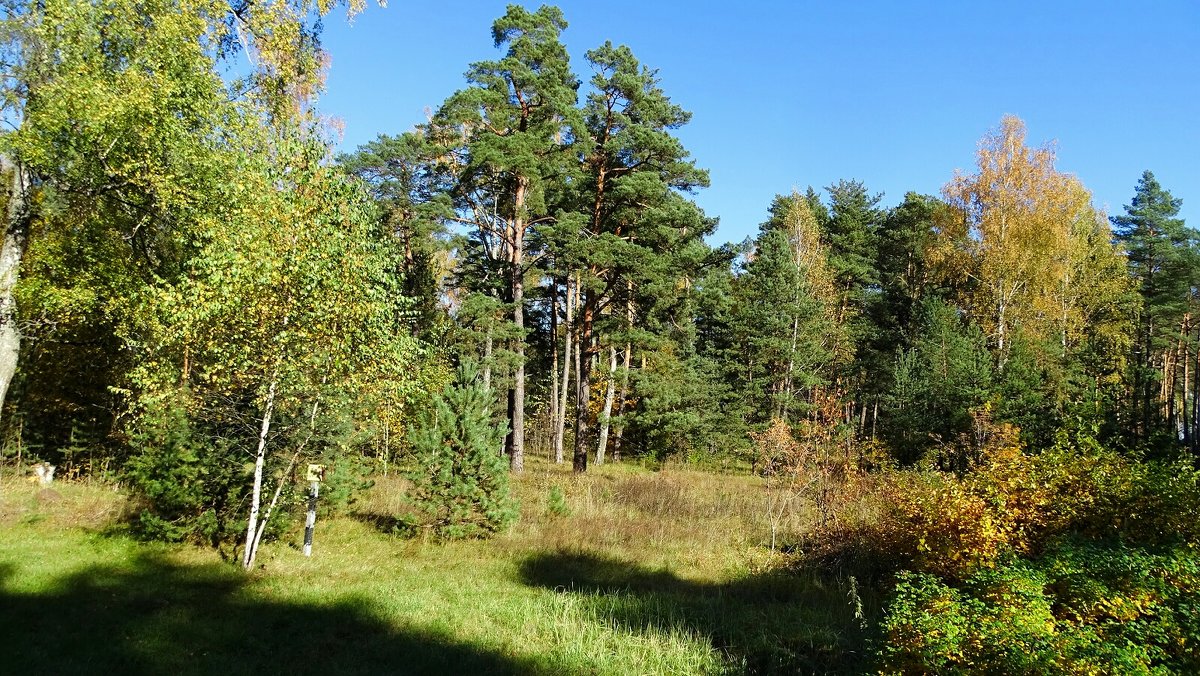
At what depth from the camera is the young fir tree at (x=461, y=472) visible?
38.7ft

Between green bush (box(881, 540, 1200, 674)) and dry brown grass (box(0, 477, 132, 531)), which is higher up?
green bush (box(881, 540, 1200, 674))

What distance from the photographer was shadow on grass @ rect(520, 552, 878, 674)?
23.7ft

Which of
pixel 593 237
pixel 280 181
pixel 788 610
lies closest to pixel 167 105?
pixel 280 181

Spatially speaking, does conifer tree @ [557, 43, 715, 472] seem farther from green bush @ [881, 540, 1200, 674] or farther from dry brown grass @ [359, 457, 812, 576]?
green bush @ [881, 540, 1200, 674]

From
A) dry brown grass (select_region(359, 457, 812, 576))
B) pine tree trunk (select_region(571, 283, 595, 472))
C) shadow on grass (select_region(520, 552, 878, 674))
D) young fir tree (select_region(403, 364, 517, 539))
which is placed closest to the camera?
shadow on grass (select_region(520, 552, 878, 674))

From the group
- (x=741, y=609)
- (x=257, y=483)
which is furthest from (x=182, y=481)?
(x=741, y=609)

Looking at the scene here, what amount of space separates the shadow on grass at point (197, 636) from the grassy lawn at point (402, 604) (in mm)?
25

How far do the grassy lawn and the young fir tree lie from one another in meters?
0.47

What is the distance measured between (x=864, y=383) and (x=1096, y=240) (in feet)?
44.6

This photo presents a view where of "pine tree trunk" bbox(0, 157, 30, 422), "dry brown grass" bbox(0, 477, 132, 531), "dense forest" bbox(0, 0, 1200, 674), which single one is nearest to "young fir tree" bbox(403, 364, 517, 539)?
"dense forest" bbox(0, 0, 1200, 674)

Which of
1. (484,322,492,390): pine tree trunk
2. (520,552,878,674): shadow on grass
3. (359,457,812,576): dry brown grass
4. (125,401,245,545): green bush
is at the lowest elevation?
(520,552,878,674): shadow on grass

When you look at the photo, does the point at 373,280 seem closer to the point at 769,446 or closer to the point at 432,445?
the point at 432,445

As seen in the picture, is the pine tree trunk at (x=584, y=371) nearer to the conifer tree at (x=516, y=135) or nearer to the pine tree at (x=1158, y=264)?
the conifer tree at (x=516, y=135)

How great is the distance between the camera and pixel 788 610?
8930 millimetres
